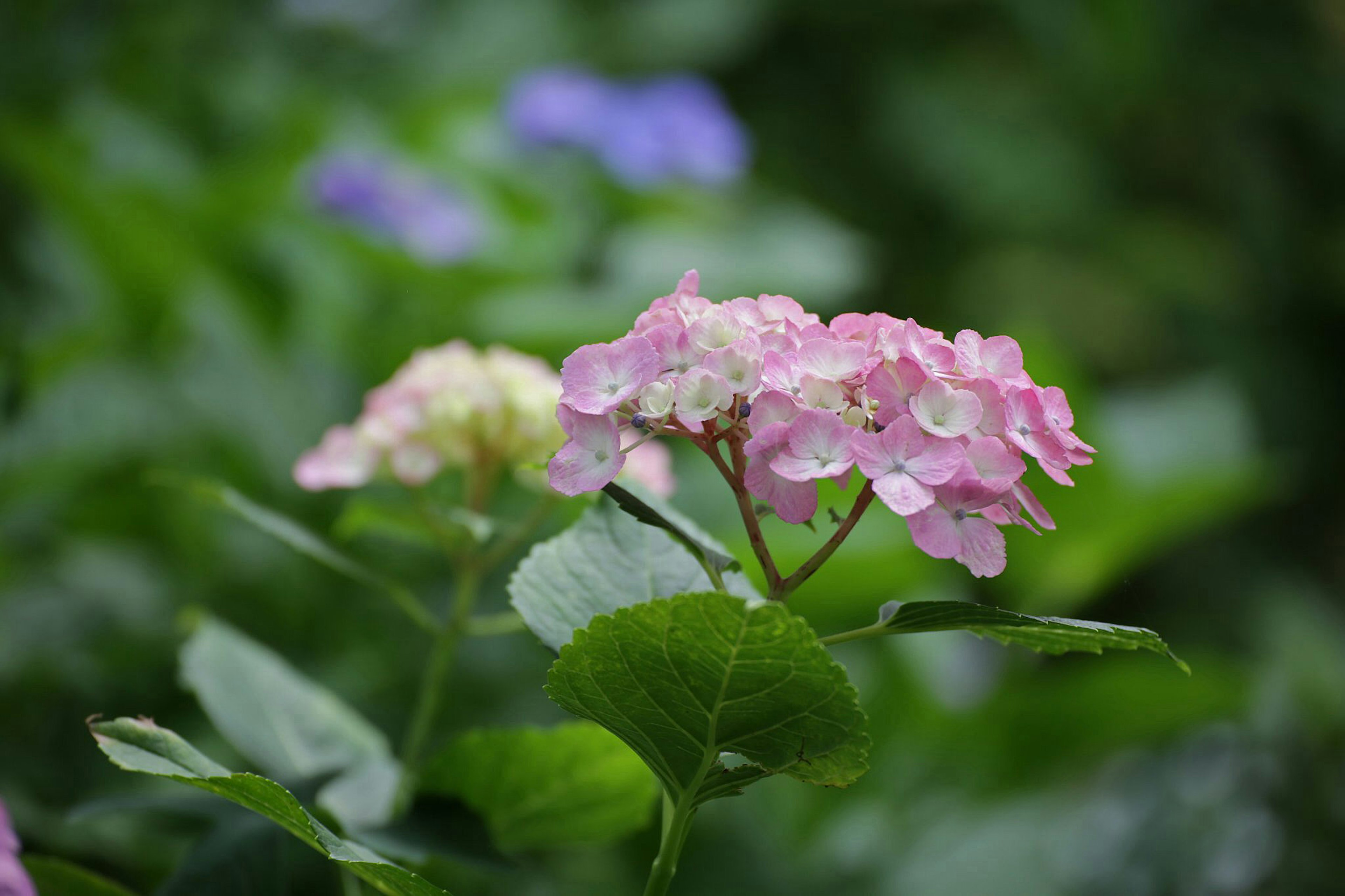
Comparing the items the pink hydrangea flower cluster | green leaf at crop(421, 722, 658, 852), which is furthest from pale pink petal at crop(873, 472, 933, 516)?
green leaf at crop(421, 722, 658, 852)

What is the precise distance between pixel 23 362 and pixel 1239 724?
1518 mm

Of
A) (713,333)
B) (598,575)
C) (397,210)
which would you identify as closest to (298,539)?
(598,575)

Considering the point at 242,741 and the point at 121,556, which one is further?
the point at 121,556

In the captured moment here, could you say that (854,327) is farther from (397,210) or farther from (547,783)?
(397,210)

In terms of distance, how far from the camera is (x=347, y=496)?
1353mm

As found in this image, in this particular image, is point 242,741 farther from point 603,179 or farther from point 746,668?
point 603,179

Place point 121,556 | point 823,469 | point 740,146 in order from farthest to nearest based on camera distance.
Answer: point 740,146
point 121,556
point 823,469

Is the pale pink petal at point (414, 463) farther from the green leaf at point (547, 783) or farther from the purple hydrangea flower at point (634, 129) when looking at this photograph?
the purple hydrangea flower at point (634, 129)

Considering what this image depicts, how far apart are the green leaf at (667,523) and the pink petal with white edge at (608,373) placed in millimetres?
32

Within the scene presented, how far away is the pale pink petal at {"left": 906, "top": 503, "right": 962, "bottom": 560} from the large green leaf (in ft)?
0.06

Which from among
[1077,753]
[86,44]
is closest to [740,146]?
[86,44]

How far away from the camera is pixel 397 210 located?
1587mm

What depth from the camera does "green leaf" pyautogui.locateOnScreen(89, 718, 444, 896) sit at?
1.34ft

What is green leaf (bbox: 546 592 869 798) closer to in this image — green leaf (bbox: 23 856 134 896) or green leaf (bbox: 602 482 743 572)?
green leaf (bbox: 602 482 743 572)
